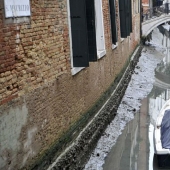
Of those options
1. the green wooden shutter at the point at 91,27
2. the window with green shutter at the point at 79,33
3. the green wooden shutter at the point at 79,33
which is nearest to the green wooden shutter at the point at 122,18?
the green wooden shutter at the point at 91,27

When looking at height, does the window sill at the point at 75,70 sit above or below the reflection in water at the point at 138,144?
above

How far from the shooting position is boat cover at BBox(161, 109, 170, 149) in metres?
8.68

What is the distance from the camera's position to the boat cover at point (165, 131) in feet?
28.5

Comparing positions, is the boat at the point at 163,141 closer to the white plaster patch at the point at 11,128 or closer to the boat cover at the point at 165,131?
the boat cover at the point at 165,131

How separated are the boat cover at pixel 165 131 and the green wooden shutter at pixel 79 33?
7.38 feet

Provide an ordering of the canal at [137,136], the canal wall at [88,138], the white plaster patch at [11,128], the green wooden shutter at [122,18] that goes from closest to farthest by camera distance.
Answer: the white plaster patch at [11,128] < the canal wall at [88,138] < the canal at [137,136] < the green wooden shutter at [122,18]

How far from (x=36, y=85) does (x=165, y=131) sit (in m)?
3.80

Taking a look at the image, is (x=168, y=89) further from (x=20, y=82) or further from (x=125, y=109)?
(x=20, y=82)

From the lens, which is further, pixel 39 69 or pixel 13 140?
pixel 39 69

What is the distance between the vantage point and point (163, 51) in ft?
93.0

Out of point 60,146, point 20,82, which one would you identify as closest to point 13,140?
point 20,82

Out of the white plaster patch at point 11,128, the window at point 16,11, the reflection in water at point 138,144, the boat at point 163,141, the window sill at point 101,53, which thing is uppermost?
the window at point 16,11

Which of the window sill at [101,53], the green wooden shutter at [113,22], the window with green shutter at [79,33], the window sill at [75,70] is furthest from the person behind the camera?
the green wooden shutter at [113,22]

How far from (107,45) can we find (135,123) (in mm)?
2224
